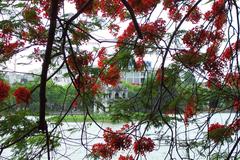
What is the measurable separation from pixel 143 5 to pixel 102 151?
0.83 metres

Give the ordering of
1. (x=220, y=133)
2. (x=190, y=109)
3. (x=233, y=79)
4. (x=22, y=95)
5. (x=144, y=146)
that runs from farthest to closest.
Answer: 1. (x=190, y=109)
2. (x=220, y=133)
3. (x=144, y=146)
4. (x=22, y=95)
5. (x=233, y=79)

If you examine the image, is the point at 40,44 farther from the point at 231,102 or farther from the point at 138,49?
the point at 231,102

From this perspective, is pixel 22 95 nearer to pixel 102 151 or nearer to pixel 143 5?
pixel 102 151

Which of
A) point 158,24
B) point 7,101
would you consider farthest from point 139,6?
point 7,101

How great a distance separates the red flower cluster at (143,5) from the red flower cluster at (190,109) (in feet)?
1.77

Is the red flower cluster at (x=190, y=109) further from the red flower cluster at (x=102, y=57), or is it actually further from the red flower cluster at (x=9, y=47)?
the red flower cluster at (x=9, y=47)

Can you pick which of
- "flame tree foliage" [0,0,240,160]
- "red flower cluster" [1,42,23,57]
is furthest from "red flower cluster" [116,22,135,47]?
"red flower cluster" [1,42,23,57]

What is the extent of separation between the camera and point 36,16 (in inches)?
95.0

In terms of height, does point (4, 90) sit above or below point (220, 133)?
above

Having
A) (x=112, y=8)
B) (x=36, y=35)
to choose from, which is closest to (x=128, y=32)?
(x=112, y=8)

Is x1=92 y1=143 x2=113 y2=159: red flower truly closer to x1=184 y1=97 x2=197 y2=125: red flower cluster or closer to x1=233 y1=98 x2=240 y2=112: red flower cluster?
x1=184 y1=97 x2=197 y2=125: red flower cluster

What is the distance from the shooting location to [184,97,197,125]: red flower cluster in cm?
247

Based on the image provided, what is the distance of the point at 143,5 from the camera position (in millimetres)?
2398

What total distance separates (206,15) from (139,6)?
0.52 meters
